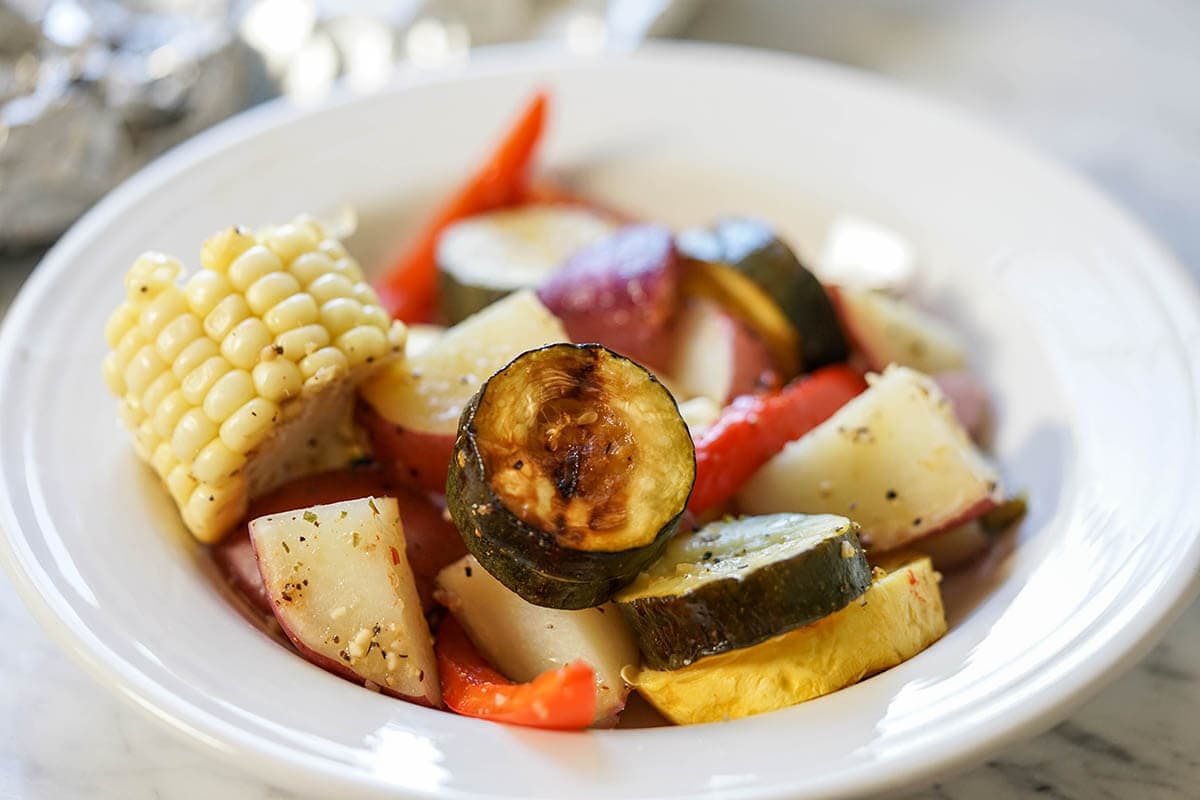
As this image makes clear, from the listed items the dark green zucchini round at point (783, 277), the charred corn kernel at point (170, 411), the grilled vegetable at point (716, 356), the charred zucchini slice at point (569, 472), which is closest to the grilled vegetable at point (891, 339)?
the dark green zucchini round at point (783, 277)

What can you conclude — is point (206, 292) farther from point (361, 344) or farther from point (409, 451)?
point (409, 451)

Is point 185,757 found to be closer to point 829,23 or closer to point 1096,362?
point 1096,362

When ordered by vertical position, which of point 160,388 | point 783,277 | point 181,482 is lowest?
point 181,482

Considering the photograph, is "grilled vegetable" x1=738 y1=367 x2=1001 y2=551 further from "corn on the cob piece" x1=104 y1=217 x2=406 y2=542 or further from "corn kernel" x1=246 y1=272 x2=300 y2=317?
"corn kernel" x1=246 y1=272 x2=300 y2=317

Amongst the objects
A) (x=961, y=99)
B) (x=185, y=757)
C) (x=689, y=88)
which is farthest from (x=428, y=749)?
(x=961, y=99)

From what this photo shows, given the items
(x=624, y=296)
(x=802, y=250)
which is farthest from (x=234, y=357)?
(x=802, y=250)

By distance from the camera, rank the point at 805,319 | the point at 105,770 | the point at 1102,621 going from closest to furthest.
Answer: the point at 1102,621
the point at 105,770
the point at 805,319

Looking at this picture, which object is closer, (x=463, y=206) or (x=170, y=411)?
(x=170, y=411)

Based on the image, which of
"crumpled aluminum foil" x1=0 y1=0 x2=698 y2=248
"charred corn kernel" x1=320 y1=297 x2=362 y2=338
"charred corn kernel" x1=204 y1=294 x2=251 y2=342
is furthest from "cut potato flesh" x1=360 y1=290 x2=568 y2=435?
"crumpled aluminum foil" x1=0 y1=0 x2=698 y2=248
